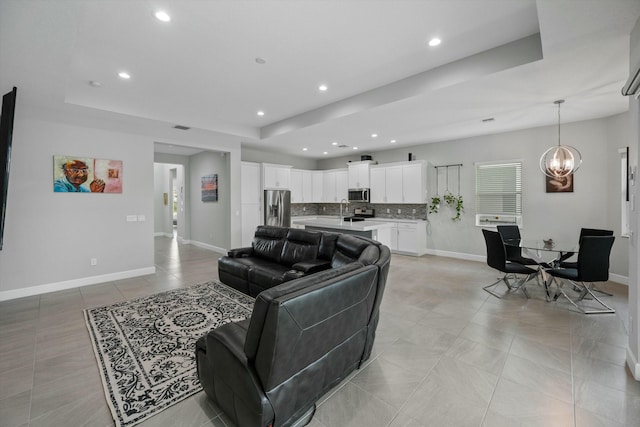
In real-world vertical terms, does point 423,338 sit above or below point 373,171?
below

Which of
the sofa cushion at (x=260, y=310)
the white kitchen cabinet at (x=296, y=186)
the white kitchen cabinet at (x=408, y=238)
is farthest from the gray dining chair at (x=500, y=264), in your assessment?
the white kitchen cabinet at (x=296, y=186)

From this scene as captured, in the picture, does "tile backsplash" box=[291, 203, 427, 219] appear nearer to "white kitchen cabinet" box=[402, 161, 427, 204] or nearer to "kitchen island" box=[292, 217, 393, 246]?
"white kitchen cabinet" box=[402, 161, 427, 204]

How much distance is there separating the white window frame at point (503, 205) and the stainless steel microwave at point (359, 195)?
2888mm

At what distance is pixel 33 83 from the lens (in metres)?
3.27

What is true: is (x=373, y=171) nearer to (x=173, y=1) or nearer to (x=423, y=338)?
(x=423, y=338)

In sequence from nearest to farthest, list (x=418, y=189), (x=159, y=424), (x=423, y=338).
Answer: (x=159, y=424)
(x=423, y=338)
(x=418, y=189)

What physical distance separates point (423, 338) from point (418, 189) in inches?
192

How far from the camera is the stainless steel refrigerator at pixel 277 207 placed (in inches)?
305

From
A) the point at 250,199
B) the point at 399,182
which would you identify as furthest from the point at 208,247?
the point at 399,182

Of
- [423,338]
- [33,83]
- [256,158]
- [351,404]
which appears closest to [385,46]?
[423,338]

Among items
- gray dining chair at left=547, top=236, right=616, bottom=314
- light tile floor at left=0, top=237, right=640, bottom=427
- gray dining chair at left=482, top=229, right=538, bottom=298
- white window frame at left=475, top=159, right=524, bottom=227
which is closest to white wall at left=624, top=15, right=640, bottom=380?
light tile floor at left=0, top=237, right=640, bottom=427

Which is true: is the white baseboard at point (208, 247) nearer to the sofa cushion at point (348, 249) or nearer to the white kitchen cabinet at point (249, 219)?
the white kitchen cabinet at point (249, 219)

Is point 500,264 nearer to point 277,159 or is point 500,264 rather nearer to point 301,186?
point 301,186

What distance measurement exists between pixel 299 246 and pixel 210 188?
4.62 m
